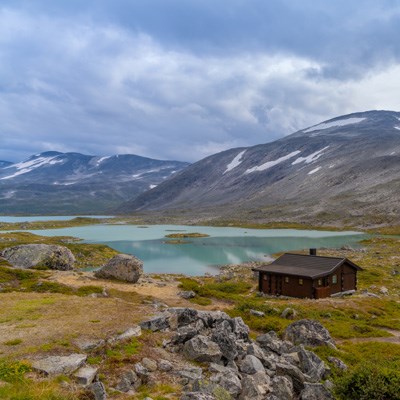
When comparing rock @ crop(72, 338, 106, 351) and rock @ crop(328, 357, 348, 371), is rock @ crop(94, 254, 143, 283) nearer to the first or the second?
rock @ crop(72, 338, 106, 351)

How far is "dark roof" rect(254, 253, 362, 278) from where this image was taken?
131 ft

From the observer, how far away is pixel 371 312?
32.6m

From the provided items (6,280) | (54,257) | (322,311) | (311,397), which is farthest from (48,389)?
(54,257)

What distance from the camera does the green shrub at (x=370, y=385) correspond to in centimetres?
1288

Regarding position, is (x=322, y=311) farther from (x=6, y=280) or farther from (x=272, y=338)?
(x=6, y=280)

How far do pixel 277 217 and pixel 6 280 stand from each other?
150 meters

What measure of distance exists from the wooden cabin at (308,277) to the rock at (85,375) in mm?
28914

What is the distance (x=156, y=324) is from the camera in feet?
64.4

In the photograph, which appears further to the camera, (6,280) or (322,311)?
(6,280)

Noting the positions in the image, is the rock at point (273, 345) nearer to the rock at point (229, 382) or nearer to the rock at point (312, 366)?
the rock at point (312, 366)

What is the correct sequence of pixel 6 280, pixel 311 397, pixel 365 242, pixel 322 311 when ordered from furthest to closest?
pixel 365 242
pixel 6 280
pixel 322 311
pixel 311 397

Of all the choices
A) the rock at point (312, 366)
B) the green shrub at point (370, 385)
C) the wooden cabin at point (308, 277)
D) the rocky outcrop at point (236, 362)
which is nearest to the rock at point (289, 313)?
the rocky outcrop at point (236, 362)

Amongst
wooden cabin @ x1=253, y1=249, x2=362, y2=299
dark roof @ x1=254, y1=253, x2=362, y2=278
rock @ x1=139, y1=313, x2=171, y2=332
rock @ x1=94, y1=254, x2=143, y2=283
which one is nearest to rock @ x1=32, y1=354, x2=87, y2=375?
rock @ x1=139, y1=313, x2=171, y2=332

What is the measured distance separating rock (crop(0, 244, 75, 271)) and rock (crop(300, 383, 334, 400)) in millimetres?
41538
